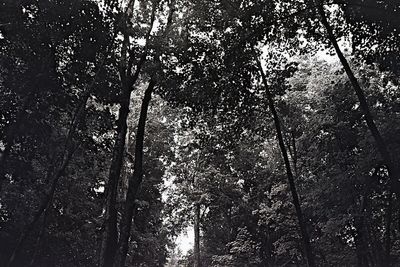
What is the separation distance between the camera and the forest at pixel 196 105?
11.5m

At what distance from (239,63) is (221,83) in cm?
112

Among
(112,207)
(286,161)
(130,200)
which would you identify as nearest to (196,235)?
(286,161)

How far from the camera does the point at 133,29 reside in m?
13.0

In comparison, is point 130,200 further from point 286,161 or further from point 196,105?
point 286,161

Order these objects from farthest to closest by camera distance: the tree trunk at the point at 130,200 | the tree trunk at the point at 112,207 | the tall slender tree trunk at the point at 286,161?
the tall slender tree trunk at the point at 286,161 < the tree trunk at the point at 130,200 < the tree trunk at the point at 112,207

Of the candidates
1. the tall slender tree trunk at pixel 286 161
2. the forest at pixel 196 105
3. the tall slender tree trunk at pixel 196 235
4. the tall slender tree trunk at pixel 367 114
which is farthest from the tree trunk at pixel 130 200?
the tall slender tree trunk at pixel 196 235

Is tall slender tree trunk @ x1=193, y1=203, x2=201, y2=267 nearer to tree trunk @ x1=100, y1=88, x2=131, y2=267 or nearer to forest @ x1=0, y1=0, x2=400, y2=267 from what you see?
forest @ x1=0, y1=0, x2=400, y2=267

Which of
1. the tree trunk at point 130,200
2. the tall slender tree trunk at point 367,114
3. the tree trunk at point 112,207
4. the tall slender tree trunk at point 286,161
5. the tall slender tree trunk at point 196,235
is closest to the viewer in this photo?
the tree trunk at point 112,207

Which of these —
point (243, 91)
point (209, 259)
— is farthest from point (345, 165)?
point (209, 259)

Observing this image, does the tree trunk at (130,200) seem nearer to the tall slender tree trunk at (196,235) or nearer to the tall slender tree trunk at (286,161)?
the tall slender tree trunk at (286,161)

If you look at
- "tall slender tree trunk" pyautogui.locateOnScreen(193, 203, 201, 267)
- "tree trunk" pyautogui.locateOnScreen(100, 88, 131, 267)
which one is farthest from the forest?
"tall slender tree trunk" pyautogui.locateOnScreen(193, 203, 201, 267)

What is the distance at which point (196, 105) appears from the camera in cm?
1272

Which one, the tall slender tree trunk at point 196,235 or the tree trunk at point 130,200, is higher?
the tall slender tree trunk at point 196,235

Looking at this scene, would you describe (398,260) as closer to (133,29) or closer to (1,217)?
(133,29)
